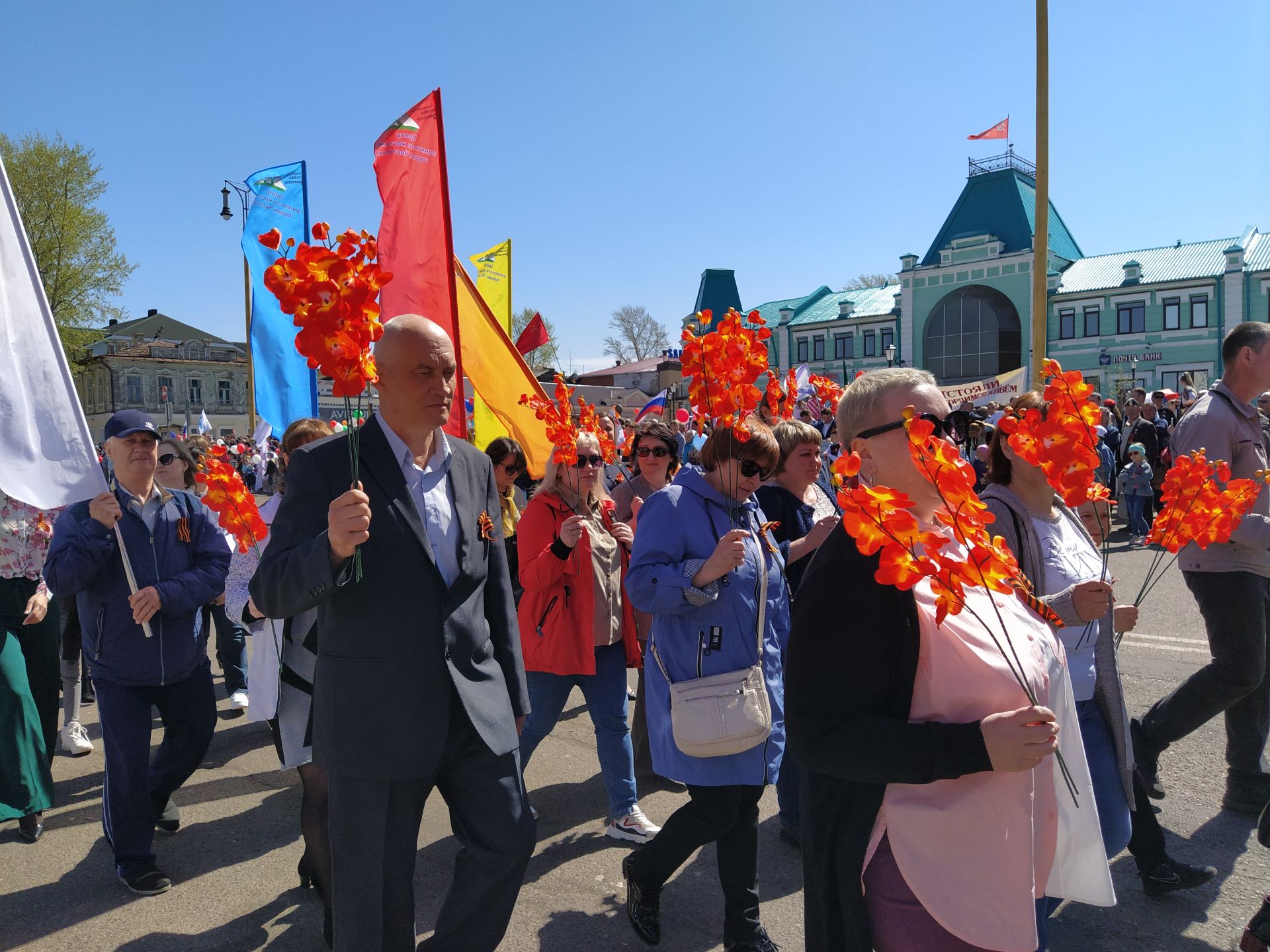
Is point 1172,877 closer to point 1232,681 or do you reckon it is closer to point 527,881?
point 1232,681

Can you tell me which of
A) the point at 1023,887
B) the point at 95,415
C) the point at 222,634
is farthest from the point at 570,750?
the point at 95,415

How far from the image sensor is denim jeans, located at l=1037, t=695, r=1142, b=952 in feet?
8.92

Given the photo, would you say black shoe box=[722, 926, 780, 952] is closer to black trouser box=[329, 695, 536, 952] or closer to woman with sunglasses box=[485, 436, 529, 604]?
black trouser box=[329, 695, 536, 952]

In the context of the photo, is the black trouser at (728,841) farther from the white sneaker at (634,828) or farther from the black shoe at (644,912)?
the white sneaker at (634,828)

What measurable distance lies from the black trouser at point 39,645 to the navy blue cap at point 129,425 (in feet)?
2.90

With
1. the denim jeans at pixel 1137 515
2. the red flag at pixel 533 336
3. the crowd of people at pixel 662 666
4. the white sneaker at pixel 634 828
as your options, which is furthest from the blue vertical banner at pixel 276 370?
the denim jeans at pixel 1137 515

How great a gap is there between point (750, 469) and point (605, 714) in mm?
1573

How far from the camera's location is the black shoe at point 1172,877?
3.33 metres

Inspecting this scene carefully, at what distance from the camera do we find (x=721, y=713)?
9.77ft

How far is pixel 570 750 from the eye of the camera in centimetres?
539

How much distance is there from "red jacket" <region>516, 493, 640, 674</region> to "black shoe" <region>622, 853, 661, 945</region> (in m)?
1.10

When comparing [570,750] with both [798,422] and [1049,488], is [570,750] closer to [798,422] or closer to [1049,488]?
[798,422]

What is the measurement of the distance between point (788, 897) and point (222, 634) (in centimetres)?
507

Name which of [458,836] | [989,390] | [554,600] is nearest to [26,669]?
[554,600]
